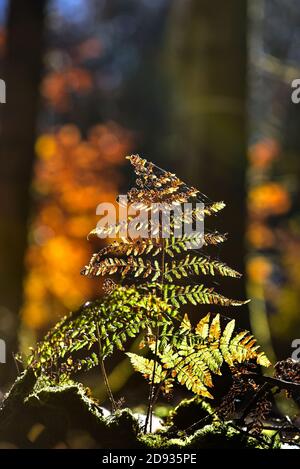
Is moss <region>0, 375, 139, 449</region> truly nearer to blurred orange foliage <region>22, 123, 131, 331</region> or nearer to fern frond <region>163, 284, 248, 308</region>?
fern frond <region>163, 284, 248, 308</region>

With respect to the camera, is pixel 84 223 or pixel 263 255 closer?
pixel 84 223

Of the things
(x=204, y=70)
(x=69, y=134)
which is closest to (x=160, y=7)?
(x=69, y=134)

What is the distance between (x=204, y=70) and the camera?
439cm

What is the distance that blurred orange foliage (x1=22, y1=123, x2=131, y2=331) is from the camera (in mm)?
11656

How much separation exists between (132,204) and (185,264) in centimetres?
22

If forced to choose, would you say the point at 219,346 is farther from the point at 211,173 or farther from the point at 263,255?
the point at 263,255

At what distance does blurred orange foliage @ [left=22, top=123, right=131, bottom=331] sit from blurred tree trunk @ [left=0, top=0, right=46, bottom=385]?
4729 millimetres

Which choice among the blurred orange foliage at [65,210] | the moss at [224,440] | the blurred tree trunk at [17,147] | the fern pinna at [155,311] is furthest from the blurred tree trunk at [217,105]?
the blurred orange foliage at [65,210]

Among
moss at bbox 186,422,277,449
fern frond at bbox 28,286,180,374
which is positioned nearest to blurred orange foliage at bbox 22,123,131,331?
fern frond at bbox 28,286,180,374

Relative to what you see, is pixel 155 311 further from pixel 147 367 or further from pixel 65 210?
pixel 65 210

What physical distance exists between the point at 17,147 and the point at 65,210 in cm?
727

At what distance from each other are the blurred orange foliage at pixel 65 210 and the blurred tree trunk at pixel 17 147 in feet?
15.5

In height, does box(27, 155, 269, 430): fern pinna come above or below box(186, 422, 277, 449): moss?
above

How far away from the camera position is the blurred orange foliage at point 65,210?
1166cm
